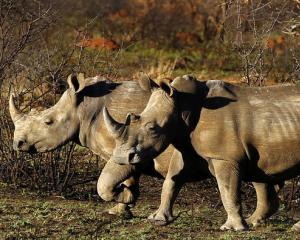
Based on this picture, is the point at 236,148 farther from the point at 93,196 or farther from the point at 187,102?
the point at 93,196

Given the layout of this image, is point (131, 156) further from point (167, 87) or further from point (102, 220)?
point (102, 220)

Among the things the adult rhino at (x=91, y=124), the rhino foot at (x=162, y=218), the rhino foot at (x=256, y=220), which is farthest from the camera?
the rhino foot at (x=256, y=220)

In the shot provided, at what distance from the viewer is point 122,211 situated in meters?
9.66

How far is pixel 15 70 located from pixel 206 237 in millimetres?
4458

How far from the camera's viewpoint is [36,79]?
12008 millimetres

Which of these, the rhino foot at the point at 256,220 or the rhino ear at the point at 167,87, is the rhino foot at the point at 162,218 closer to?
the rhino foot at the point at 256,220

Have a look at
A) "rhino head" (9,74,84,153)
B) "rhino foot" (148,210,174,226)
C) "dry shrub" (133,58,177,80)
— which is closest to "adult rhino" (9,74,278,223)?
"rhino head" (9,74,84,153)

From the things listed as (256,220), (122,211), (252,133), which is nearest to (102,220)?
(122,211)

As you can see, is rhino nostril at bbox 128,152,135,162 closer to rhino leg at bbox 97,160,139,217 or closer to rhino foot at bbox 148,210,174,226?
rhino leg at bbox 97,160,139,217

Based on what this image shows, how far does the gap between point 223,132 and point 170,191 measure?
90 cm

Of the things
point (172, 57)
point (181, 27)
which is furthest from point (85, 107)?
point (181, 27)

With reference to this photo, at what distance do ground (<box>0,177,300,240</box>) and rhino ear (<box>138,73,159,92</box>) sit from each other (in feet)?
4.19

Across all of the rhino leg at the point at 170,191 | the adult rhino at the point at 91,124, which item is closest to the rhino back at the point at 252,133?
the rhino leg at the point at 170,191

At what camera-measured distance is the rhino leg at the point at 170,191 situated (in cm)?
912
